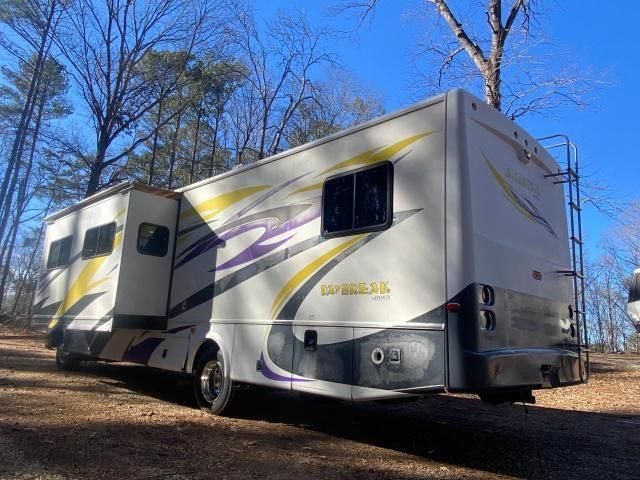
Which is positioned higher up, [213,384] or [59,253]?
[59,253]

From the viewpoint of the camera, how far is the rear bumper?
4.12 m

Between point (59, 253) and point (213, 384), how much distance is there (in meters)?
5.84

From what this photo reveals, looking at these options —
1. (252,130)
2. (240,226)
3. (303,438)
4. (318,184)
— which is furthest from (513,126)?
(252,130)

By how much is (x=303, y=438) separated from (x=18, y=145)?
2053 cm

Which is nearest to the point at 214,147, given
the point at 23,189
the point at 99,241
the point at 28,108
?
the point at 28,108

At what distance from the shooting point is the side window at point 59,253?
33.4ft

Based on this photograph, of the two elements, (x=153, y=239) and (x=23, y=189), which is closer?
(x=153, y=239)

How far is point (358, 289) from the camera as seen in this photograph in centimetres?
501

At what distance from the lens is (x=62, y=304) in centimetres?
984

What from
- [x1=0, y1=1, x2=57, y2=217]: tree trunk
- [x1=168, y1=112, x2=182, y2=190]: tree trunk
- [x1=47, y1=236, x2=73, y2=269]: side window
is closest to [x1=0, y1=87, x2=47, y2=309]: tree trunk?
[x1=0, y1=1, x2=57, y2=217]: tree trunk

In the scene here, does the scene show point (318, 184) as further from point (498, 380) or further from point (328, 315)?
point (498, 380)

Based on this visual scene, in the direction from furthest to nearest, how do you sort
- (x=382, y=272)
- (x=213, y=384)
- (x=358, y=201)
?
(x=213, y=384) → (x=358, y=201) → (x=382, y=272)

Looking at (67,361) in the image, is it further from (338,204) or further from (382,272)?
(382,272)

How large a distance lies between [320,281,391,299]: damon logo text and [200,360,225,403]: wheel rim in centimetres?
216
